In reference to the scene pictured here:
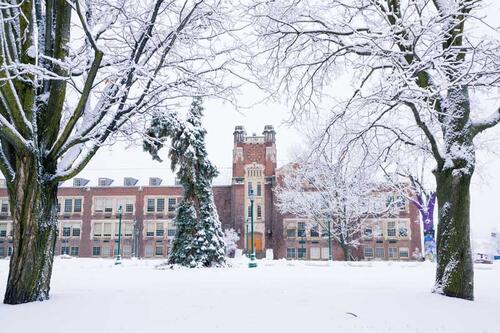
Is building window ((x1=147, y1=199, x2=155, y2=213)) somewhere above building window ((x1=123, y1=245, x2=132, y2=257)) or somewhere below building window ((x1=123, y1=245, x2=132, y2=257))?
above

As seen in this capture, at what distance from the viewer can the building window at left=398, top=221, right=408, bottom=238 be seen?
49500 mm

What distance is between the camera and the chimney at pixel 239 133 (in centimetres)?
5212

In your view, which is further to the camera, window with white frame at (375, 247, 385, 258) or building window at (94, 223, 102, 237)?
building window at (94, 223, 102, 237)

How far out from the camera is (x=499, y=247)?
81188mm

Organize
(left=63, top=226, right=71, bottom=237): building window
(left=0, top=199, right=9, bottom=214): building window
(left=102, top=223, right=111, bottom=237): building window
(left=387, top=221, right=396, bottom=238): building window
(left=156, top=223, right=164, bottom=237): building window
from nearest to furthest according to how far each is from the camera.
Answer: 1. (left=387, top=221, right=396, bottom=238): building window
2. (left=156, top=223, right=164, bottom=237): building window
3. (left=102, top=223, right=111, bottom=237): building window
4. (left=63, top=226, right=71, bottom=237): building window
5. (left=0, top=199, right=9, bottom=214): building window

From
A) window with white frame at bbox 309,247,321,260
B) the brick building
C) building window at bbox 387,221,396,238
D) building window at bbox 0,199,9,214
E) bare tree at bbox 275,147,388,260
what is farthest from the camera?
building window at bbox 0,199,9,214

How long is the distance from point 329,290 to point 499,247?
84046 mm

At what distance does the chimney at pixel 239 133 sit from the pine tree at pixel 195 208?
29.8m

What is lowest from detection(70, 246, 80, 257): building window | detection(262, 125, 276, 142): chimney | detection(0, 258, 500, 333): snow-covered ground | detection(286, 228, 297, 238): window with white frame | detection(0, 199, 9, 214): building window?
detection(70, 246, 80, 257): building window

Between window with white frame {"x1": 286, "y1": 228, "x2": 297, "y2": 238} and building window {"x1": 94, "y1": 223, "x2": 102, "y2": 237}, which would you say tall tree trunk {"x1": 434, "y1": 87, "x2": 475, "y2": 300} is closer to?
window with white frame {"x1": 286, "y1": 228, "x2": 297, "y2": 238}

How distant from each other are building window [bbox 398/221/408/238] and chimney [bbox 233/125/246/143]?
19.8 meters

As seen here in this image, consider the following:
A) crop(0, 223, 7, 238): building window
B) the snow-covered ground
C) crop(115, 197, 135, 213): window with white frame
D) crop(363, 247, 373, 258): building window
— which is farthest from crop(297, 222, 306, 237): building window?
the snow-covered ground

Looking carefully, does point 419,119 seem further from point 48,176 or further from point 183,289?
point 48,176

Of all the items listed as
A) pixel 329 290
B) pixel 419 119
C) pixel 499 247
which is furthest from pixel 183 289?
pixel 499 247
